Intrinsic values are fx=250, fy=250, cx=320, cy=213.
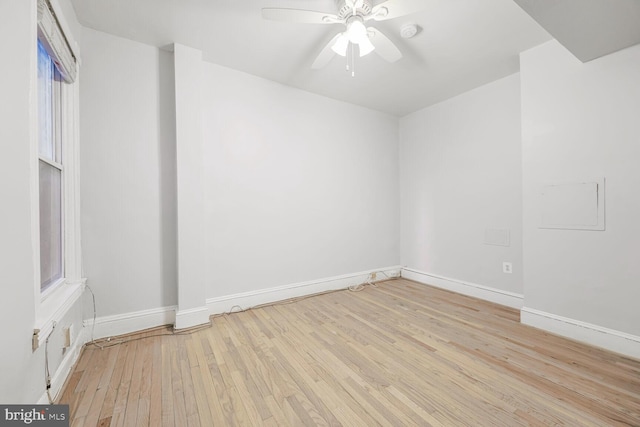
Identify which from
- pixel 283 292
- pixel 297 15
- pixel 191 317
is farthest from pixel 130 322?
pixel 297 15

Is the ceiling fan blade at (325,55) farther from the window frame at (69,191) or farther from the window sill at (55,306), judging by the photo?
the window sill at (55,306)

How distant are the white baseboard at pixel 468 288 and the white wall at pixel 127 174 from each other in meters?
3.18

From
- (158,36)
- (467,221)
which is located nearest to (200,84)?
(158,36)

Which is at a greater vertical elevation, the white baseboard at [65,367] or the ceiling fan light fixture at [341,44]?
the ceiling fan light fixture at [341,44]

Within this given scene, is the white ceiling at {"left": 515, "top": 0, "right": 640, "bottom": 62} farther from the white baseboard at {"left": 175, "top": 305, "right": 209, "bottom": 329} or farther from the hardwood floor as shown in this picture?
the white baseboard at {"left": 175, "top": 305, "right": 209, "bottom": 329}

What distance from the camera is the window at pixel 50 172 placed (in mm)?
1602

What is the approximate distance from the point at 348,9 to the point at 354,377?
Result: 2451 mm

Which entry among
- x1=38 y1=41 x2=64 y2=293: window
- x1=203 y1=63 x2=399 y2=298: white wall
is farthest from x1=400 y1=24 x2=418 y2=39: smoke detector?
x1=38 y1=41 x2=64 y2=293: window

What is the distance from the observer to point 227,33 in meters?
2.15

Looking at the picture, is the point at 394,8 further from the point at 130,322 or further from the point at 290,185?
the point at 130,322

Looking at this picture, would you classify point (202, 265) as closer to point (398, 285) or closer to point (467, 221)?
point (398, 285)

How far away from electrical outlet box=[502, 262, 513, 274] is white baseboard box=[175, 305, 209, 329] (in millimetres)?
3206

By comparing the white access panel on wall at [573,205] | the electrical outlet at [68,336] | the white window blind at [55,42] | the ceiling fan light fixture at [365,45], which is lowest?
the electrical outlet at [68,336]

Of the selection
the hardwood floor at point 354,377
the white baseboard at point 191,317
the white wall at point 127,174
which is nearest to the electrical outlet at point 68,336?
the hardwood floor at point 354,377
